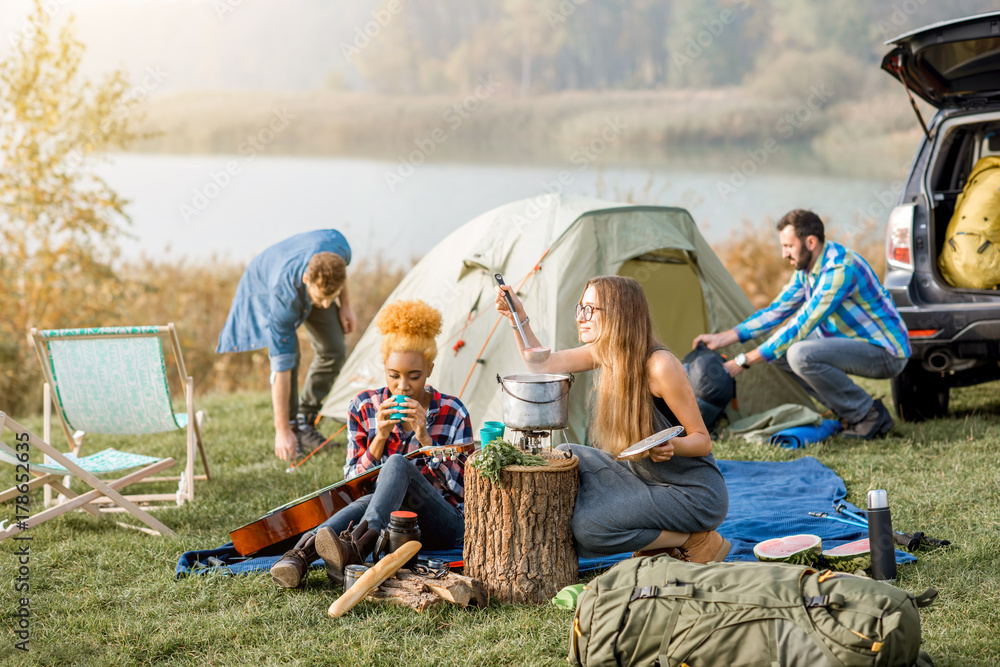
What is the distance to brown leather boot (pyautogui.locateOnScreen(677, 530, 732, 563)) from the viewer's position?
3.00 meters

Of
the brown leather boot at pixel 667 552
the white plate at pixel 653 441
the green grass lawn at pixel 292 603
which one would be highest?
the white plate at pixel 653 441

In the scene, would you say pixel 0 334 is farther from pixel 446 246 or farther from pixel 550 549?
pixel 550 549

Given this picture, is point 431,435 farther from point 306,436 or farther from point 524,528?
point 306,436

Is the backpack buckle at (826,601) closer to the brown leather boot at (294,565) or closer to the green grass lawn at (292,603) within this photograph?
the green grass lawn at (292,603)

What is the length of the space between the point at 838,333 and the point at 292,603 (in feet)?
11.1

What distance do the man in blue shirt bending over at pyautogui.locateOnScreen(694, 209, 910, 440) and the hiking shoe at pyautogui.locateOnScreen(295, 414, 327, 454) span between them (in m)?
2.40

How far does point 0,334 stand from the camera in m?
7.24

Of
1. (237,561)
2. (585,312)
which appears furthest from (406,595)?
(585,312)

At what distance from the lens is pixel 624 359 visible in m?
2.82

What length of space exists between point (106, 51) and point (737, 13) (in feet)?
57.3

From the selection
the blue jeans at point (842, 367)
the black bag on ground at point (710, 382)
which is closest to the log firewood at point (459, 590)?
the black bag on ground at point (710, 382)

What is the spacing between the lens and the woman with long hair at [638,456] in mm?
2816

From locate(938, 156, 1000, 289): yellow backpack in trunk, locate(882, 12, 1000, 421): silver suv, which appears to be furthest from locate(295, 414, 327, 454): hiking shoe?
locate(938, 156, 1000, 289): yellow backpack in trunk

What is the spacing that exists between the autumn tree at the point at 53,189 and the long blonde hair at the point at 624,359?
20.3 feet
